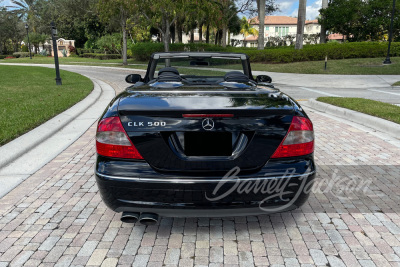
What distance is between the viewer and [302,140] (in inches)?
112

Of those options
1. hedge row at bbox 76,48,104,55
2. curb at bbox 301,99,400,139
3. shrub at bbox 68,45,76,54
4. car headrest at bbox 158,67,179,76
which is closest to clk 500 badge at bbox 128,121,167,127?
car headrest at bbox 158,67,179,76

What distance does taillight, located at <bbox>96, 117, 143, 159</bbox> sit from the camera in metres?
2.72

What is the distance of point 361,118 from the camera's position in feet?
26.7

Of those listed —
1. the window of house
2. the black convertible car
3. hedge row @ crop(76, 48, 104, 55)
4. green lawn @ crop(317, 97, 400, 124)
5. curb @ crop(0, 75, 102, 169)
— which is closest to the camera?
the black convertible car

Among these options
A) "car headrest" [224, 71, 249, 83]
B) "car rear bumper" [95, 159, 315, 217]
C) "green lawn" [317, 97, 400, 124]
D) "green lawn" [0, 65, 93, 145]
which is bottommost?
"green lawn" [0, 65, 93, 145]

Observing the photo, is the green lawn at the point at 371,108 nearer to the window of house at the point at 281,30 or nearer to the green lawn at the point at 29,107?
the green lawn at the point at 29,107

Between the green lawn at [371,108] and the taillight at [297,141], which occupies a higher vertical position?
the taillight at [297,141]

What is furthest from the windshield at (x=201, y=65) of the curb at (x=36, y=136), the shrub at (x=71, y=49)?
the shrub at (x=71, y=49)

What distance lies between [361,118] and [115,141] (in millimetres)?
6978

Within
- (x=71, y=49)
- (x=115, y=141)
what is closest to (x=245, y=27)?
(x=71, y=49)

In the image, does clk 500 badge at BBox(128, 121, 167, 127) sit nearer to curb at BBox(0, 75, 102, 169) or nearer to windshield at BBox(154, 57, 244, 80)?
windshield at BBox(154, 57, 244, 80)

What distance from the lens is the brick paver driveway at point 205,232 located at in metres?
2.73

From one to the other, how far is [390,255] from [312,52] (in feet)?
88.6

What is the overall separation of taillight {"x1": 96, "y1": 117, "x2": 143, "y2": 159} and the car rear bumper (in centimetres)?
17
